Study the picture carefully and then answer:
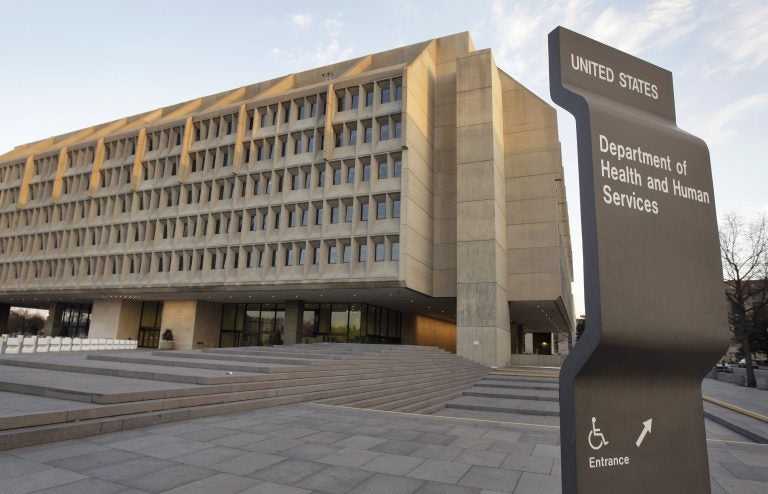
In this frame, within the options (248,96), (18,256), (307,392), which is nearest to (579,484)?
(307,392)

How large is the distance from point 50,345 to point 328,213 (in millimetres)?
19568

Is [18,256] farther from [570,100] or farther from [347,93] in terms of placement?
[570,100]

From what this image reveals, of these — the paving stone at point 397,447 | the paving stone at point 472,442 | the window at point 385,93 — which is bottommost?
the paving stone at point 472,442

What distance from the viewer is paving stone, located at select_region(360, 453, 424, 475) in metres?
6.01

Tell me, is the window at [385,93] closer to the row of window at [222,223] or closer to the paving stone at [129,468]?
the row of window at [222,223]

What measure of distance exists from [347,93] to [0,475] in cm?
3395

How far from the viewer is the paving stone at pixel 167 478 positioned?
5.03m

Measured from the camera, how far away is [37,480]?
16.4ft

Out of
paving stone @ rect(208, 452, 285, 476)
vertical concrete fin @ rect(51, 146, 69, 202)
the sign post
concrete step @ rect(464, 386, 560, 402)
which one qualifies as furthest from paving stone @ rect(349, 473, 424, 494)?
vertical concrete fin @ rect(51, 146, 69, 202)

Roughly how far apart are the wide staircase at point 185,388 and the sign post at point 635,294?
7554mm

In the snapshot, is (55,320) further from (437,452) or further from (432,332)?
(437,452)

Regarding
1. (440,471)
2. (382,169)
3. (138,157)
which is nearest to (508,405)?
(440,471)

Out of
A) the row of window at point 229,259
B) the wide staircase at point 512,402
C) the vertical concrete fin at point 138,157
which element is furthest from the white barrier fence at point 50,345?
the wide staircase at point 512,402

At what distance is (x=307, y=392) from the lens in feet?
42.7
